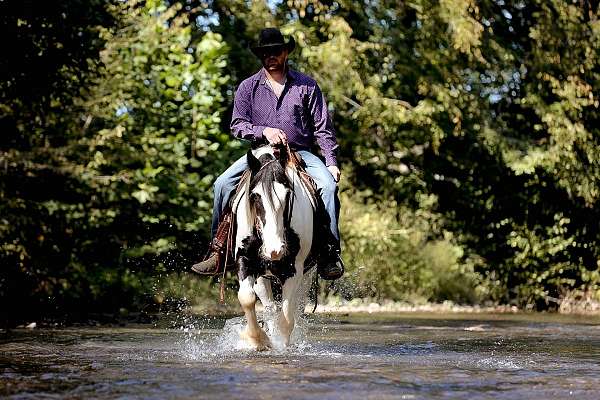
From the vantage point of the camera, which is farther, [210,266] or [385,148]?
[385,148]

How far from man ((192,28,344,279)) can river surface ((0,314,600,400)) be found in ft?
3.90

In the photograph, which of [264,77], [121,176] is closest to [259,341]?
[264,77]

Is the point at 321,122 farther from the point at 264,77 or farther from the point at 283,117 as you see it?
the point at 264,77

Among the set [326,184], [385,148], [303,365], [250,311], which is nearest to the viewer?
[303,365]

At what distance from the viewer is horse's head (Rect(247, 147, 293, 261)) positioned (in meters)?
9.60

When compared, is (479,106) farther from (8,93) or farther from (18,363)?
(18,363)

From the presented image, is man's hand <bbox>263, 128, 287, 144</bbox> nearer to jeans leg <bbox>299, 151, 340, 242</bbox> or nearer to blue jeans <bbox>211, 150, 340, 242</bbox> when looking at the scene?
blue jeans <bbox>211, 150, 340, 242</bbox>

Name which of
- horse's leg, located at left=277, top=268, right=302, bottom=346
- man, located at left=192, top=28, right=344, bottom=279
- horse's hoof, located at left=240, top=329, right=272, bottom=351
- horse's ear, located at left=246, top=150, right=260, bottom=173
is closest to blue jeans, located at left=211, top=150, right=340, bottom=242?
man, located at left=192, top=28, right=344, bottom=279

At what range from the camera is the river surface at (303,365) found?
22.8 ft

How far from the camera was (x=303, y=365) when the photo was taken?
8.50 meters

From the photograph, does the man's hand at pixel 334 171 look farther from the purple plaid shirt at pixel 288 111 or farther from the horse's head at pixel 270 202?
the horse's head at pixel 270 202

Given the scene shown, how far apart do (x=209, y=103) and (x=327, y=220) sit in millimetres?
12487

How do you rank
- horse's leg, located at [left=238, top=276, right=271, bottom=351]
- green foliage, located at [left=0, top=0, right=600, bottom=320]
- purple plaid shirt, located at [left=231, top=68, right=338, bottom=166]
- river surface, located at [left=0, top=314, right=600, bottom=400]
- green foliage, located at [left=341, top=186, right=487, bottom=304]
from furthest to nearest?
green foliage, located at [left=341, top=186, right=487, bottom=304] < green foliage, located at [left=0, top=0, right=600, bottom=320] < purple plaid shirt, located at [left=231, top=68, right=338, bottom=166] < horse's leg, located at [left=238, top=276, right=271, bottom=351] < river surface, located at [left=0, top=314, right=600, bottom=400]

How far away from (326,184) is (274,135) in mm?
786
